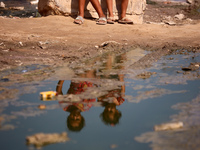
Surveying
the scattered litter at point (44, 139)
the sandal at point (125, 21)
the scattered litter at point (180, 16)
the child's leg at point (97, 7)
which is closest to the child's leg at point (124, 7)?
the sandal at point (125, 21)

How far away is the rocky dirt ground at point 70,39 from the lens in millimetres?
3977

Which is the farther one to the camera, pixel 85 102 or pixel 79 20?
pixel 79 20

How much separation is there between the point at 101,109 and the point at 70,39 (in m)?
2.83

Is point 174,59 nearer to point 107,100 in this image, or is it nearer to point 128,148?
point 107,100

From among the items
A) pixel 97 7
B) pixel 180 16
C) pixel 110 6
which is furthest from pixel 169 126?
pixel 180 16

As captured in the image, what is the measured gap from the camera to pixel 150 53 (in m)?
4.41

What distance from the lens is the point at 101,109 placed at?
228cm

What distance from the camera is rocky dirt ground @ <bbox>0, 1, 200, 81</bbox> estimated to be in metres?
3.98

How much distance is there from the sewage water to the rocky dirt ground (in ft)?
1.84

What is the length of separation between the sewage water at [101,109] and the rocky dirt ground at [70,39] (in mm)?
560

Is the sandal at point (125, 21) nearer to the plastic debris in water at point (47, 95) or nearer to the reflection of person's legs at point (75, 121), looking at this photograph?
the plastic debris in water at point (47, 95)

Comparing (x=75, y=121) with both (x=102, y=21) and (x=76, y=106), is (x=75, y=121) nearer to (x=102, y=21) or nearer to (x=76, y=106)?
(x=76, y=106)

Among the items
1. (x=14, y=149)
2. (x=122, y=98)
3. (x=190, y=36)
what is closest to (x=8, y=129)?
(x=14, y=149)

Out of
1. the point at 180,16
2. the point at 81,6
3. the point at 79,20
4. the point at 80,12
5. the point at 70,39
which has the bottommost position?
the point at 180,16
